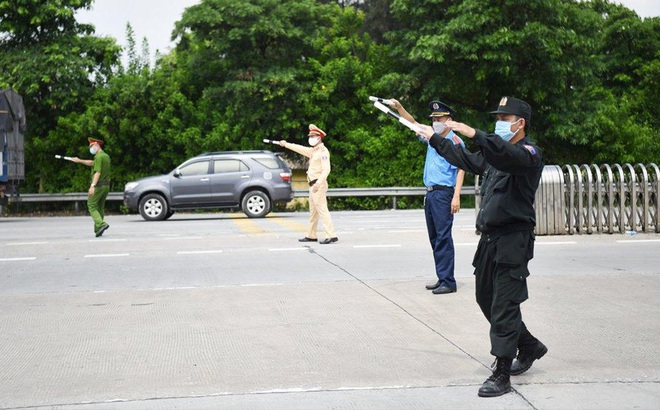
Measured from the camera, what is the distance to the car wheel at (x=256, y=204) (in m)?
24.4

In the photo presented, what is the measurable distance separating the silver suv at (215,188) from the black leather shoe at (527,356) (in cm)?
1842

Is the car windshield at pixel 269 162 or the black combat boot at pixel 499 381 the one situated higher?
the car windshield at pixel 269 162

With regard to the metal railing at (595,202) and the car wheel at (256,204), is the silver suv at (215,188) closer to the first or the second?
the car wheel at (256,204)

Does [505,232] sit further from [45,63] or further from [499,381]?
[45,63]

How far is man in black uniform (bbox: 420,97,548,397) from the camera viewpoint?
575cm

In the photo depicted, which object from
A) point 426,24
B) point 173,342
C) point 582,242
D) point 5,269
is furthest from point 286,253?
point 426,24

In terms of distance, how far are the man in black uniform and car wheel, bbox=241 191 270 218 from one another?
60.7ft

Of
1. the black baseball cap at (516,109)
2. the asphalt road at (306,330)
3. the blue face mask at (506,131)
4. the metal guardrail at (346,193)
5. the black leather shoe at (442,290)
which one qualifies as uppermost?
the black baseball cap at (516,109)

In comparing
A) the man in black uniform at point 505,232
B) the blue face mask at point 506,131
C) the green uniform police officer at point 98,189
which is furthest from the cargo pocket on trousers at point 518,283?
the green uniform police officer at point 98,189

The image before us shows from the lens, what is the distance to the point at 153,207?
80.2ft

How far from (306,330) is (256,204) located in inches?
659

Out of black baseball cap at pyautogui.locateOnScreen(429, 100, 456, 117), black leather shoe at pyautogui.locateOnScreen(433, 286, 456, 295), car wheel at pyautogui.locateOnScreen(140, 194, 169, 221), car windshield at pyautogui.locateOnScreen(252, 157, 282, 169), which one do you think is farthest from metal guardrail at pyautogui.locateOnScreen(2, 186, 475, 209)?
black baseball cap at pyautogui.locateOnScreen(429, 100, 456, 117)

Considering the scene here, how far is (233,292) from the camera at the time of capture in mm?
10203

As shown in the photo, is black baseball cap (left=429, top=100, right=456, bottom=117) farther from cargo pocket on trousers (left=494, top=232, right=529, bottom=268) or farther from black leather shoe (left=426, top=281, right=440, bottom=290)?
black leather shoe (left=426, top=281, right=440, bottom=290)
